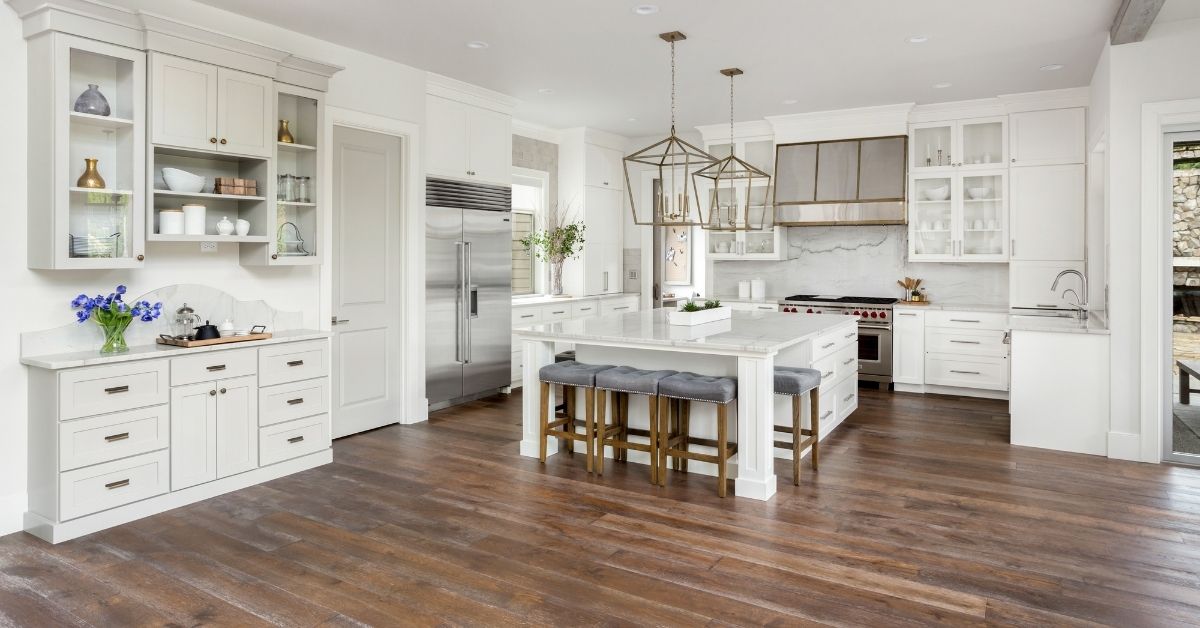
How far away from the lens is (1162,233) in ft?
15.4

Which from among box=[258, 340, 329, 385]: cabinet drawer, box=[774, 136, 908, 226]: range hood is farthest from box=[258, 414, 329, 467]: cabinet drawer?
box=[774, 136, 908, 226]: range hood

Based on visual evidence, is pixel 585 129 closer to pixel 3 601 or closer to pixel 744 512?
pixel 744 512

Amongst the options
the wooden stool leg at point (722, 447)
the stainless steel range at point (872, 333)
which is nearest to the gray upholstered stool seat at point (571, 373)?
the wooden stool leg at point (722, 447)

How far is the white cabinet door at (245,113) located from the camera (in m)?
4.15

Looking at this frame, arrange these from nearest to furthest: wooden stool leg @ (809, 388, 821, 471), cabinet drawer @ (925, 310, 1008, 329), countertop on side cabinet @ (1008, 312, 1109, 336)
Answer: wooden stool leg @ (809, 388, 821, 471)
countertop on side cabinet @ (1008, 312, 1109, 336)
cabinet drawer @ (925, 310, 1008, 329)

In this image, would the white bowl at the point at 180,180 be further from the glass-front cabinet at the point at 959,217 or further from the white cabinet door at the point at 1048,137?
the white cabinet door at the point at 1048,137

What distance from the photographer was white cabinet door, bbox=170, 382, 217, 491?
387 cm

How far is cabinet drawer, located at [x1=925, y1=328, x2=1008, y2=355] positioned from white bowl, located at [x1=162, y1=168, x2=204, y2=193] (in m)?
6.16

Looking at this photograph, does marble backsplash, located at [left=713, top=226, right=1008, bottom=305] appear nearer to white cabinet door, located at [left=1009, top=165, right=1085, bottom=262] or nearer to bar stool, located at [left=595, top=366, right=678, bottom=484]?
white cabinet door, located at [left=1009, top=165, right=1085, bottom=262]

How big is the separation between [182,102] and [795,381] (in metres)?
3.63

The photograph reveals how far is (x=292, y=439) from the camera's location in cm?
451

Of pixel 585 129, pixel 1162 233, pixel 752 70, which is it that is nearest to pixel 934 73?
pixel 752 70

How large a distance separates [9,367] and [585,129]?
5774 millimetres

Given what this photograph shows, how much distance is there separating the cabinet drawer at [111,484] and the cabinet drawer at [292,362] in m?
0.70
